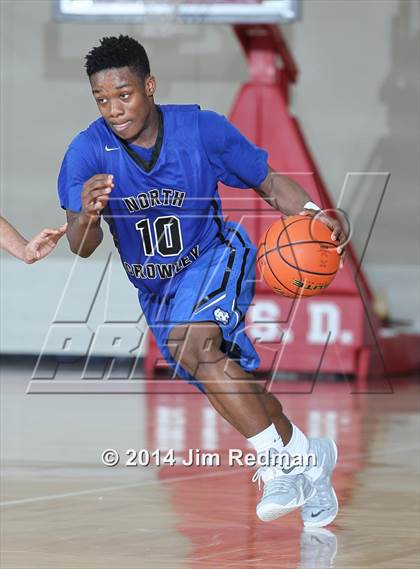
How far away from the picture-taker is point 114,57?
4.32 metres

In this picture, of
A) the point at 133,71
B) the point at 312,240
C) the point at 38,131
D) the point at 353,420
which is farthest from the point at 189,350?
the point at 38,131

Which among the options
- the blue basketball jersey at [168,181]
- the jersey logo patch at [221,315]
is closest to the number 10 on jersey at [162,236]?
the blue basketball jersey at [168,181]

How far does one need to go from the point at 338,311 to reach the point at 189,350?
21.0 ft

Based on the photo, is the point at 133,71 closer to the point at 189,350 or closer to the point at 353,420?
the point at 189,350

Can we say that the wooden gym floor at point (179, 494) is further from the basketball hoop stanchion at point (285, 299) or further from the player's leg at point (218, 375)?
the basketball hoop stanchion at point (285, 299)

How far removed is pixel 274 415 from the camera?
4734 mm

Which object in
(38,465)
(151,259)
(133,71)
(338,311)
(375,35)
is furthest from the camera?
(375,35)

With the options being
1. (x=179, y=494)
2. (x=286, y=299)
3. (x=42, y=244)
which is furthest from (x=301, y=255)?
(x=286, y=299)

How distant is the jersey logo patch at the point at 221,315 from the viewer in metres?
4.54

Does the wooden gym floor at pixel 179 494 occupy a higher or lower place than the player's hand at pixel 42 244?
lower

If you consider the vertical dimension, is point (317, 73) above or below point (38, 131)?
above

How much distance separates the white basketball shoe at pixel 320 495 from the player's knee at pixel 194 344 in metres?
0.70

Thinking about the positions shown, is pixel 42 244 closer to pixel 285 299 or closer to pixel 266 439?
pixel 266 439

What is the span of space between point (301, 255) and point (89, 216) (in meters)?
0.86
